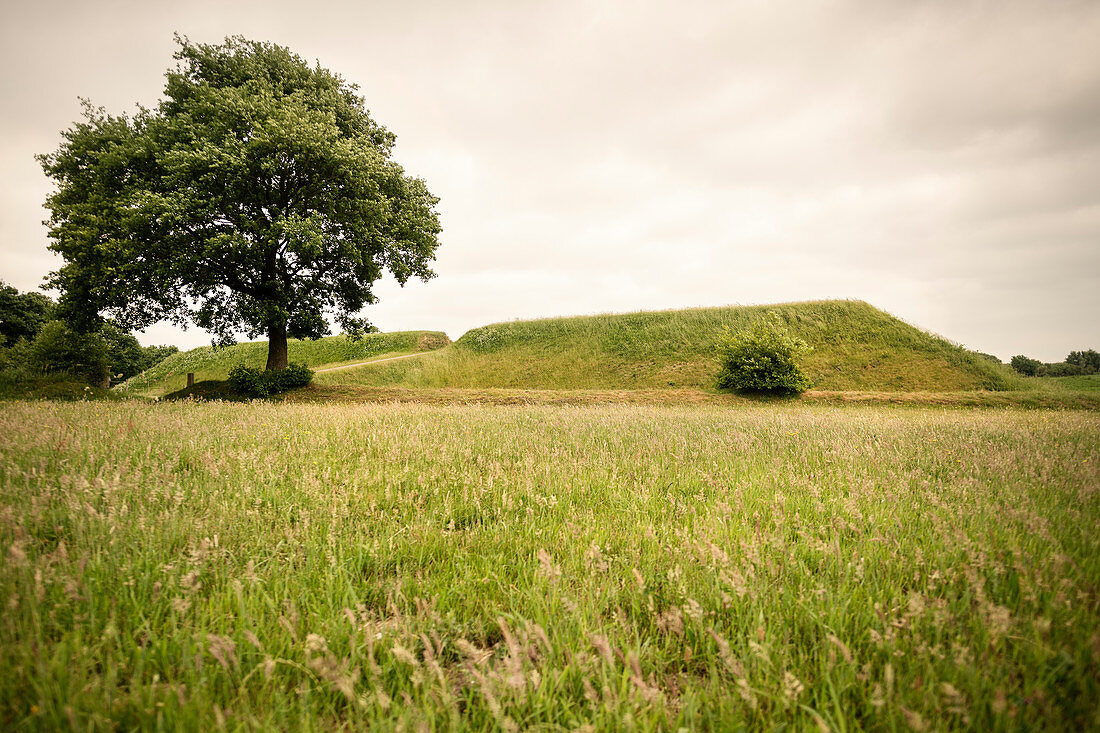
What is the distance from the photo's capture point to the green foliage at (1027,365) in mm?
39156

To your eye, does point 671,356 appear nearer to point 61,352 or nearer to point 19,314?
point 61,352

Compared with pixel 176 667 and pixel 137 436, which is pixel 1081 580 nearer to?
pixel 176 667

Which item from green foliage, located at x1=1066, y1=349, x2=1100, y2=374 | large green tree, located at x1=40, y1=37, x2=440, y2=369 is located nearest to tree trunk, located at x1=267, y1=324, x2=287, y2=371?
large green tree, located at x1=40, y1=37, x2=440, y2=369

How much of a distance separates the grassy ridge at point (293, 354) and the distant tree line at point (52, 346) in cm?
420

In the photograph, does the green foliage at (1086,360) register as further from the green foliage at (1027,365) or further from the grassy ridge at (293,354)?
the grassy ridge at (293,354)

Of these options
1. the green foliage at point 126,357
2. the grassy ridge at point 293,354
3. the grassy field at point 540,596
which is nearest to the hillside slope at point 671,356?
the grassy ridge at point 293,354

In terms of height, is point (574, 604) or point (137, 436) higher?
point (137, 436)

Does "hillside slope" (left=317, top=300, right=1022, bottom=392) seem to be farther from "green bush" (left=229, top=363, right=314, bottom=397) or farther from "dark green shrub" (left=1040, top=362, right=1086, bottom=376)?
"dark green shrub" (left=1040, top=362, right=1086, bottom=376)

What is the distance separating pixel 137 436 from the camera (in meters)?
5.75

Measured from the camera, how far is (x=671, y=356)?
34.4 meters

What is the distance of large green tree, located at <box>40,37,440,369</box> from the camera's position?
53.5 ft

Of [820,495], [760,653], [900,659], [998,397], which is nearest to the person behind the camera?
[760,653]

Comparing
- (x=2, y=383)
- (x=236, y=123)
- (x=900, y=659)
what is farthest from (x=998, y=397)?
(x=2, y=383)

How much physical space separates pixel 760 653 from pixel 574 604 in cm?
83
